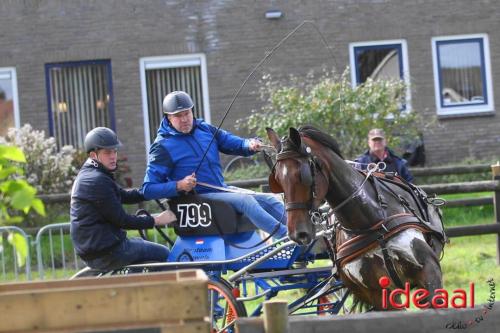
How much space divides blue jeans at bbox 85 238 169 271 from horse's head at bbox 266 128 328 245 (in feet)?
5.52

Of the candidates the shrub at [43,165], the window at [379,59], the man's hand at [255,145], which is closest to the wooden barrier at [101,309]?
the man's hand at [255,145]

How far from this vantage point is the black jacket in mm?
8680

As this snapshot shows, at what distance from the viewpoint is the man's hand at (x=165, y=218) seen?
8.77 m

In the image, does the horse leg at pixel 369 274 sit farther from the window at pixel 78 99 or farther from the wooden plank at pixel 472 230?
the window at pixel 78 99

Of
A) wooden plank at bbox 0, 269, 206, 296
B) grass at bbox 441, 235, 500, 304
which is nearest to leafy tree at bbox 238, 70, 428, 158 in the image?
grass at bbox 441, 235, 500, 304

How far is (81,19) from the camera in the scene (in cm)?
2159

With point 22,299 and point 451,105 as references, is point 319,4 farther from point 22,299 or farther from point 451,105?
point 22,299

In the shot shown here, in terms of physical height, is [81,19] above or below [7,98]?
above

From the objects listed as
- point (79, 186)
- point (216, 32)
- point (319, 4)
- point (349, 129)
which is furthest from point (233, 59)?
point (79, 186)

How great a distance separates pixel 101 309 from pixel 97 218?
4.02 m

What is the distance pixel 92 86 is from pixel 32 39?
1548 mm

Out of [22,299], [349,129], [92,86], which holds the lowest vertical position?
[22,299]

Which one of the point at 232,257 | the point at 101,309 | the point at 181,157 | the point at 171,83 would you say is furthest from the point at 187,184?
the point at 171,83

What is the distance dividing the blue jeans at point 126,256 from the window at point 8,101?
13.5 m
